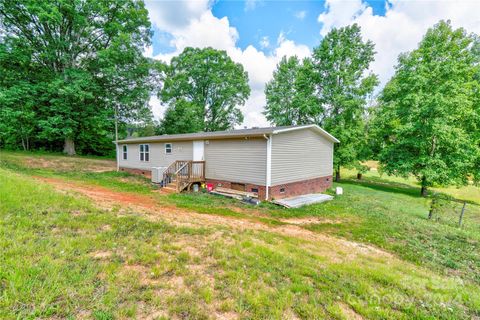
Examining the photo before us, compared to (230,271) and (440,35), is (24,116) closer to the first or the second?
(230,271)

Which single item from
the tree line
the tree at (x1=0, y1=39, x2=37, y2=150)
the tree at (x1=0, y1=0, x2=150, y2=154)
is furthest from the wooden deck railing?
the tree at (x1=0, y1=39, x2=37, y2=150)

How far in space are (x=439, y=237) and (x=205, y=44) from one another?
93.3 ft

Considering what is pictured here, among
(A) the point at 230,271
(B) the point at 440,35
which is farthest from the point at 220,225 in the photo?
(B) the point at 440,35

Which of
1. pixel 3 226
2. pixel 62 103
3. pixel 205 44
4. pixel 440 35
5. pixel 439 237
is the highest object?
pixel 205 44

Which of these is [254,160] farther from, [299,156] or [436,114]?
[436,114]

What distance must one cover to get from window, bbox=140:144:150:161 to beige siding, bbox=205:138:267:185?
221 inches

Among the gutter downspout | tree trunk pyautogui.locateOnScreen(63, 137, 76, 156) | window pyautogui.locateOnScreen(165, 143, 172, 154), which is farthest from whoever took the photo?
tree trunk pyautogui.locateOnScreen(63, 137, 76, 156)

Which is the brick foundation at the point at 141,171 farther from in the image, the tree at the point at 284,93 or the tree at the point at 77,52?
the tree at the point at 284,93

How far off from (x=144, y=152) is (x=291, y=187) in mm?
10576

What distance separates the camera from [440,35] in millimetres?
14758

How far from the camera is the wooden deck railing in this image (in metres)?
10.0

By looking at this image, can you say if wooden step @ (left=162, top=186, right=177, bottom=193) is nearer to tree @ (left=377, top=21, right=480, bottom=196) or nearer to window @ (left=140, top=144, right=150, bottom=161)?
window @ (left=140, top=144, right=150, bottom=161)

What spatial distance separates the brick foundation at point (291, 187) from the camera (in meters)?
8.84

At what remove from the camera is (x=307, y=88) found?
18344mm
